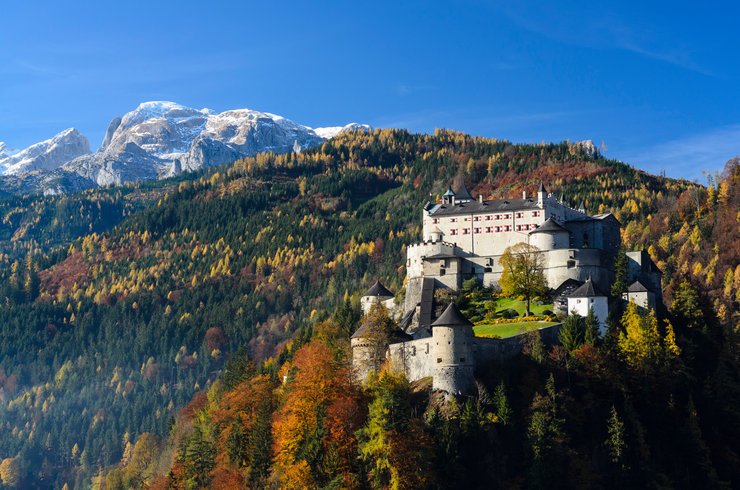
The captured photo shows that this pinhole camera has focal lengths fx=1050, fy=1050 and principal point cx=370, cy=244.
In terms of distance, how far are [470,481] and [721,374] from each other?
2968 centimetres

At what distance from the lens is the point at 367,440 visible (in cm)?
8512

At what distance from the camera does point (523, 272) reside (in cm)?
10688

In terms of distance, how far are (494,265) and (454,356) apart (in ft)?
89.7

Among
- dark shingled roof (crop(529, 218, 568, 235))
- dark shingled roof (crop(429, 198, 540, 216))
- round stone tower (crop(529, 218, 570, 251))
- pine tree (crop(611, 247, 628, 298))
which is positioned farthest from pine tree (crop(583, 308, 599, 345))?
dark shingled roof (crop(429, 198, 540, 216))

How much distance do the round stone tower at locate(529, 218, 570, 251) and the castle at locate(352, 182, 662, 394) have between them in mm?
104

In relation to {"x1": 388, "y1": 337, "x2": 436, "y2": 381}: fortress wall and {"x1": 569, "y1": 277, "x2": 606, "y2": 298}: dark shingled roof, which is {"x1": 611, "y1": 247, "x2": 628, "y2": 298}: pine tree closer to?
{"x1": 569, "y1": 277, "x2": 606, "y2": 298}: dark shingled roof

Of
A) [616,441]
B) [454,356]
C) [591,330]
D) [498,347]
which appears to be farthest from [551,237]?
[616,441]

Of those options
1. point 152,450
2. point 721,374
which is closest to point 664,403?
point 721,374

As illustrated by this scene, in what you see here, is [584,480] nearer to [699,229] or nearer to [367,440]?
[367,440]

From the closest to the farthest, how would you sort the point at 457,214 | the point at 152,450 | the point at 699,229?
the point at 457,214
the point at 152,450
the point at 699,229

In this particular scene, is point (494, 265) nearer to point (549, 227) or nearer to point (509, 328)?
point (549, 227)

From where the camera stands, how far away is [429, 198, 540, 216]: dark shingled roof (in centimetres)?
11384

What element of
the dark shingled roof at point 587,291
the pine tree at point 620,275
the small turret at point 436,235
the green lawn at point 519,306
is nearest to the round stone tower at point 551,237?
the pine tree at point 620,275

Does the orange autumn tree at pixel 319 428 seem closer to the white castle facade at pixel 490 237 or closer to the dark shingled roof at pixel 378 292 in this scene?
the white castle facade at pixel 490 237
